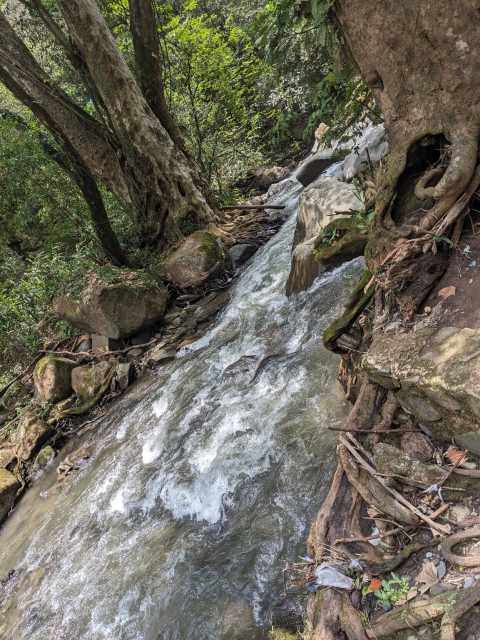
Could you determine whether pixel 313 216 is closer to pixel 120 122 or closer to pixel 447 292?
pixel 447 292

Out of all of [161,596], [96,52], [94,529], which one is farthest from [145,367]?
[96,52]

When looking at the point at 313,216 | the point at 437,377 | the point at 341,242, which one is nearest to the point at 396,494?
the point at 437,377

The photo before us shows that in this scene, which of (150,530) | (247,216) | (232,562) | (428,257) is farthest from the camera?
(247,216)

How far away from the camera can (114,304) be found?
800 cm

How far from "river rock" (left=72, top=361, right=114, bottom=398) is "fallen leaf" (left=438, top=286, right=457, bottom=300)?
6445 millimetres

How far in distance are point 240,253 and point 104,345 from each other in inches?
148

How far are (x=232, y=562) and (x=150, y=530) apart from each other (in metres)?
1.21

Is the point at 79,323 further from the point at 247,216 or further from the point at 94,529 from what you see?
the point at 247,216

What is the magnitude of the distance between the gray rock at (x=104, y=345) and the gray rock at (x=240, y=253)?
3.25m

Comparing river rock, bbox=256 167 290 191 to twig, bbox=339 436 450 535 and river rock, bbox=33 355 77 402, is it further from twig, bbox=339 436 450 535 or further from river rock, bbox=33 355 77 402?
twig, bbox=339 436 450 535

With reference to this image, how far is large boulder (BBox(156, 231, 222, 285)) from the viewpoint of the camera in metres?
9.10

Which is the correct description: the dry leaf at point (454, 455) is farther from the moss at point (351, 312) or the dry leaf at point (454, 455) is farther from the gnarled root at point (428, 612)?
the moss at point (351, 312)

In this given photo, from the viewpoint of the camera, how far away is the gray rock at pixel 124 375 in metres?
7.65

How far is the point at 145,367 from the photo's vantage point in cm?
785
